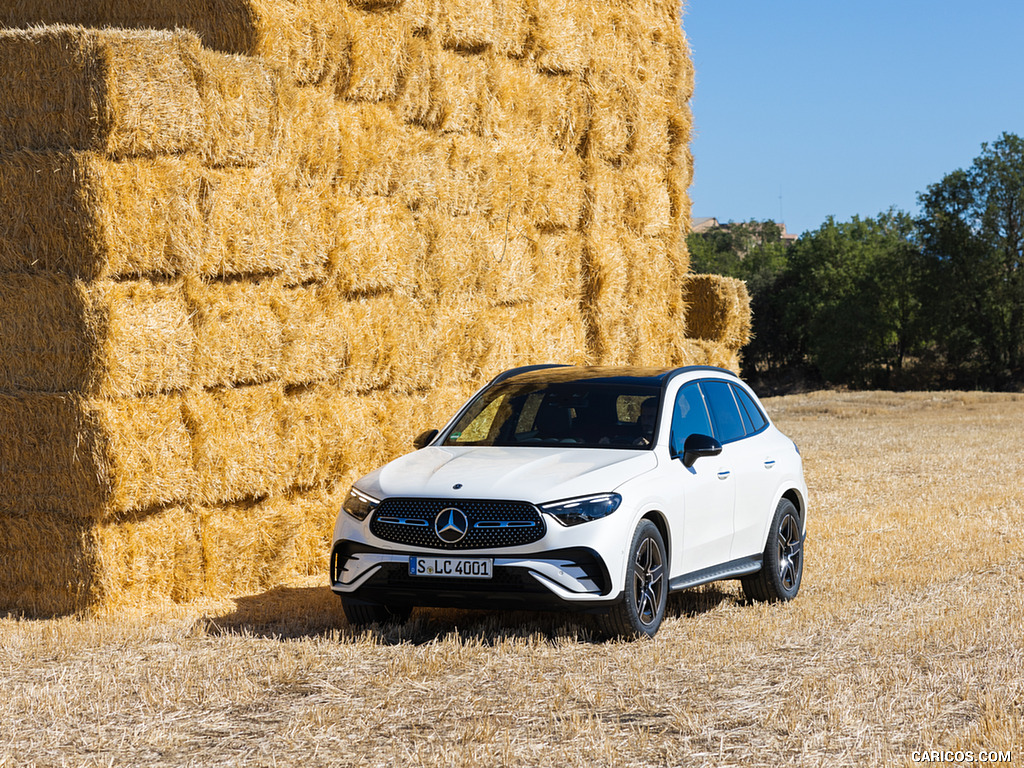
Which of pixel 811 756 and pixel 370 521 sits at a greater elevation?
pixel 370 521

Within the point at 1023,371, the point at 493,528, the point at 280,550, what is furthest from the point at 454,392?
the point at 1023,371

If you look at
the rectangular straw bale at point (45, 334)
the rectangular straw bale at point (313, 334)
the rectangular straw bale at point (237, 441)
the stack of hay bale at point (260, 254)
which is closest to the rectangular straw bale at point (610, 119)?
the stack of hay bale at point (260, 254)

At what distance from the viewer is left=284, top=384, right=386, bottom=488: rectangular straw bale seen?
1048cm

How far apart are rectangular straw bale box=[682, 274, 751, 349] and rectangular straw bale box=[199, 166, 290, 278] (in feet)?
41.3

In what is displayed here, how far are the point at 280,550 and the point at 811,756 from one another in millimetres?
5911

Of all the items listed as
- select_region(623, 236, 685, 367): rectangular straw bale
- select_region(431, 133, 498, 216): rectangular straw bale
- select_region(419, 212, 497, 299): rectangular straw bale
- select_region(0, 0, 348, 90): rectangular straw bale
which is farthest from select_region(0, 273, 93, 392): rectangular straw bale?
select_region(623, 236, 685, 367): rectangular straw bale

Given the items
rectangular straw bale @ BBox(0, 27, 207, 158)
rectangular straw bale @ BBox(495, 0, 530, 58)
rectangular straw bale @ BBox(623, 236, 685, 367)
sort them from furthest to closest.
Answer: rectangular straw bale @ BBox(623, 236, 685, 367) < rectangular straw bale @ BBox(495, 0, 530, 58) < rectangular straw bale @ BBox(0, 27, 207, 158)

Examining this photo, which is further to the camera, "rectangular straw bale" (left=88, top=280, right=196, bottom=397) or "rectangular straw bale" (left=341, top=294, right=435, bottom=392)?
"rectangular straw bale" (left=341, top=294, right=435, bottom=392)

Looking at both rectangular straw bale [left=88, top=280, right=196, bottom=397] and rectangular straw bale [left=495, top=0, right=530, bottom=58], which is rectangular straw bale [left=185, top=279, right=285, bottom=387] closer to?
rectangular straw bale [left=88, top=280, right=196, bottom=397]

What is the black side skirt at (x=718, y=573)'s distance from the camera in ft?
28.0

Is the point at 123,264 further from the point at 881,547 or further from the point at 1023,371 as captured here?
the point at 1023,371

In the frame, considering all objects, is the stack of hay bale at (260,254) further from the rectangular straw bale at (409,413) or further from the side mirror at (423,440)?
the side mirror at (423,440)

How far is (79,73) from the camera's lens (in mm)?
8977

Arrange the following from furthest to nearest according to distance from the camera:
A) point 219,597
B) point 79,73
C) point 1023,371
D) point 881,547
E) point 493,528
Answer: point 1023,371 < point 881,547 < point 219,597 < point 79,73 < point 493,528
